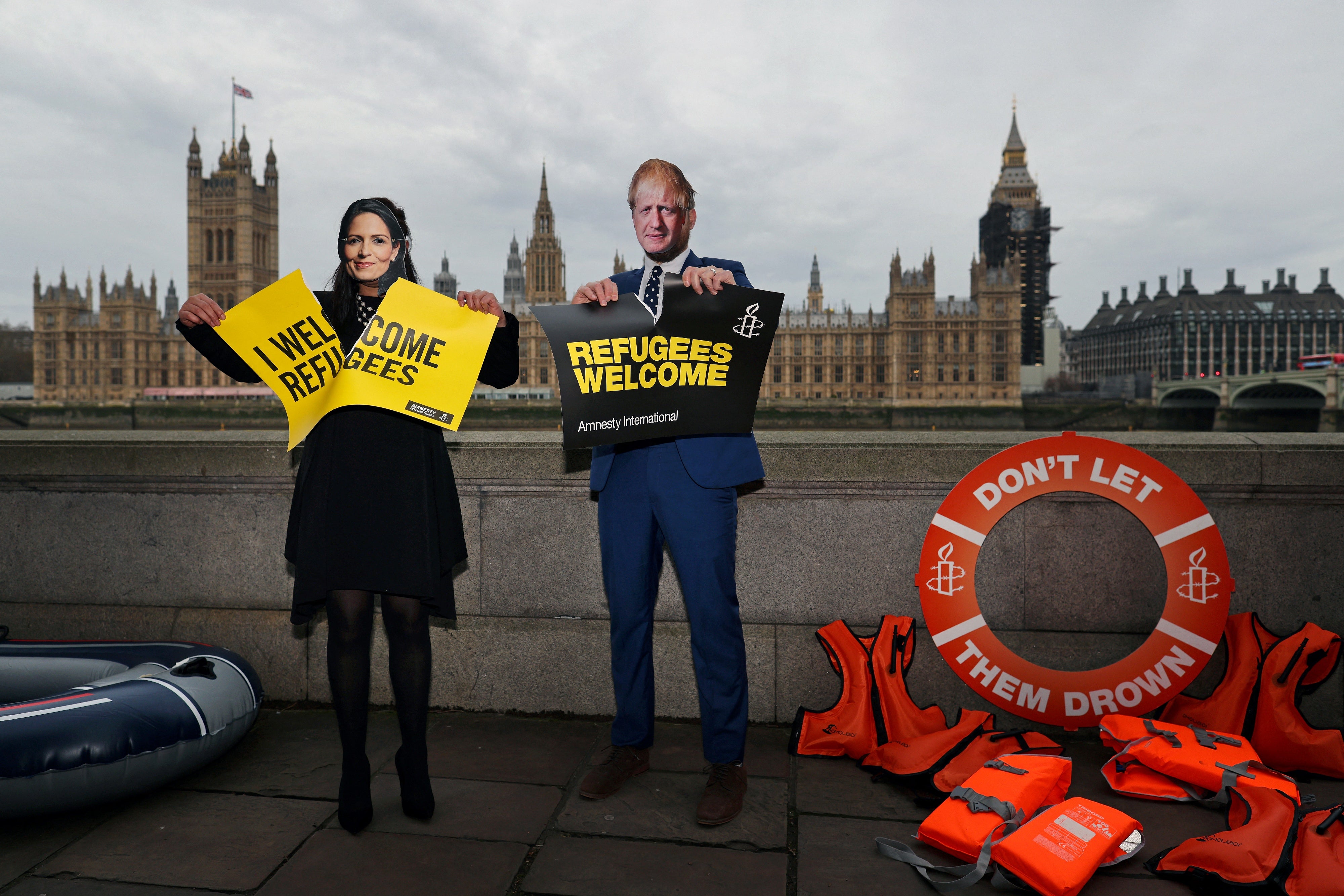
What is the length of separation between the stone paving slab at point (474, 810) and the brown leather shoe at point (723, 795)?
0.46 meters

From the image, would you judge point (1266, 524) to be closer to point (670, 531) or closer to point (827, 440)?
point (827, 440)

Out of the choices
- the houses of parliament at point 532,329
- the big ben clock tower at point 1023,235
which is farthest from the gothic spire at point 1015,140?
the houses of parliament at point 532,329

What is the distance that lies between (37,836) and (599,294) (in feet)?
7.18

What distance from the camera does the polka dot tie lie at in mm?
2480

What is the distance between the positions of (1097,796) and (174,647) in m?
3.19

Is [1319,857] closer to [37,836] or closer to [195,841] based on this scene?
[195,841]

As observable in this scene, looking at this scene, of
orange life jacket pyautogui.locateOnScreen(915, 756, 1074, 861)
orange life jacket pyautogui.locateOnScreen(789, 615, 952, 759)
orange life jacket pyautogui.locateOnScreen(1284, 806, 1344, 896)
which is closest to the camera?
orange life jacket pyautogui.locateOnScreen(1284, 806, 1344, 896)

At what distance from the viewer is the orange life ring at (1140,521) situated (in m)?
2.84

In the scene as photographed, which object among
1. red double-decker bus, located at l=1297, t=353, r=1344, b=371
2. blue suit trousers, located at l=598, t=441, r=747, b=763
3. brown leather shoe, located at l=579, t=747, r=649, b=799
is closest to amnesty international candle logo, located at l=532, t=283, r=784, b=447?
blue suit trousers, located at l=598, t=441, r=747, b=763

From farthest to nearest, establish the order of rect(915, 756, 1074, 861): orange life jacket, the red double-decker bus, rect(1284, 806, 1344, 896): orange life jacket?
the red double-decker bus, rect(915, 756, 1074, 861): orange life jacket, rect(1284, 806, 1344, 896): orange life jacket

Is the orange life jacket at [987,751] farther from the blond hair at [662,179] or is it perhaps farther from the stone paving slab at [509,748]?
the blond hair at [662,179]

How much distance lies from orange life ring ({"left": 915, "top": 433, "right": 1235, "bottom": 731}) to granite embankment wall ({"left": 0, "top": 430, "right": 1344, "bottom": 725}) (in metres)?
0.15

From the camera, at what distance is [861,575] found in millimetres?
3146

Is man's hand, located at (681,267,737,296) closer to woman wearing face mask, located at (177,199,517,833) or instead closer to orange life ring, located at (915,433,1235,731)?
woman wearing face mask, located at (177,199,517,833)
